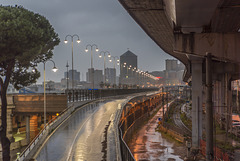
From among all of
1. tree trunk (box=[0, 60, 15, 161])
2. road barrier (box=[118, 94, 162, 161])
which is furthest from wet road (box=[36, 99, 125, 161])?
tree trunk (box=[0, 60, 15, 161])

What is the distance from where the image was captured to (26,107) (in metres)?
39.1

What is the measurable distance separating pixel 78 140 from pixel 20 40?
628 inches

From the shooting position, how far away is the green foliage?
3136 centimetres

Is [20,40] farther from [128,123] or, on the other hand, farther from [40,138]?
[128,123]

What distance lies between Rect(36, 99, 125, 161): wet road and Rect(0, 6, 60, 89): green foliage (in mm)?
9397

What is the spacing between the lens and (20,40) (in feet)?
105

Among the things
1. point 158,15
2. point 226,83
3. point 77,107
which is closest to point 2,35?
point 77,107

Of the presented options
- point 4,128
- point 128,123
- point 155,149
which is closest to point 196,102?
point 155,149

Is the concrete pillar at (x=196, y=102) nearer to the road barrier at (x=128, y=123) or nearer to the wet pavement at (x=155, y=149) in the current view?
the wet pavement at (x=155, y=149)

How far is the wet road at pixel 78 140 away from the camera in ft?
58.1

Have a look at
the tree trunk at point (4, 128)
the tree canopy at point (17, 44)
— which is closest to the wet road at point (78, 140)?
the tree trunk at point (4, 128)

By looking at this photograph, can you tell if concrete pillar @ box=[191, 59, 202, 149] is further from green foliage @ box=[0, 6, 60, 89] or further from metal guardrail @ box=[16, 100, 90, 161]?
→ green foliage @ box=[0, 6, 60, 89]

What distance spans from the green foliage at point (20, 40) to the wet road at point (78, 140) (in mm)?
9397

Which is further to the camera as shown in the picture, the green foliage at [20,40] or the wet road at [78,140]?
the green foliage at [20,40]
